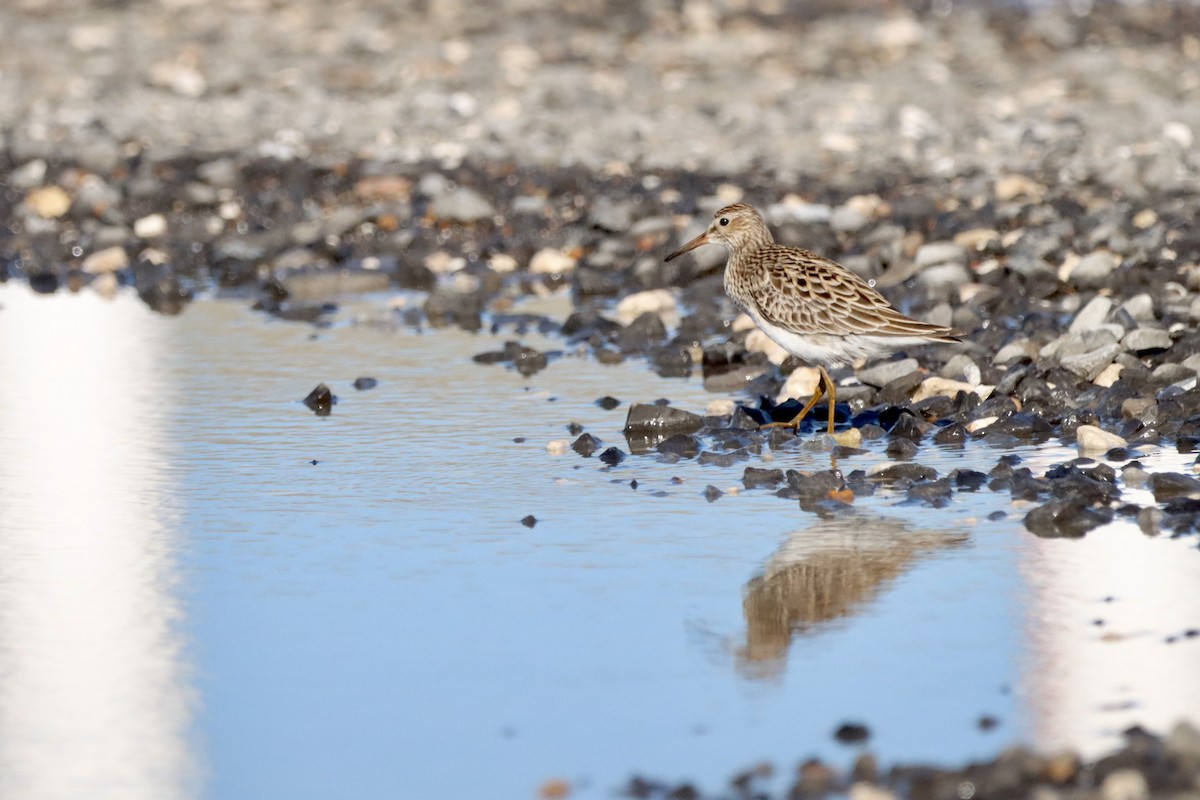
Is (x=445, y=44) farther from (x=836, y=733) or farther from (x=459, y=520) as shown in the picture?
(x=836, y=733)

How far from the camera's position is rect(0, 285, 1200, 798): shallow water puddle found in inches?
196

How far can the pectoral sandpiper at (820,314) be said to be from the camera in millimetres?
8695

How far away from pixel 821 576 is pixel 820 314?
2.55 m

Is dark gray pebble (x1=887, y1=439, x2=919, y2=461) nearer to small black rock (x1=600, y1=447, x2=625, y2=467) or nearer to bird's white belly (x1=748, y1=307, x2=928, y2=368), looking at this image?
bird's white belly (x1=748, y1=307, x2=928, y2=368)

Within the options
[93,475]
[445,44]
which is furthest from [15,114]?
[93,475]

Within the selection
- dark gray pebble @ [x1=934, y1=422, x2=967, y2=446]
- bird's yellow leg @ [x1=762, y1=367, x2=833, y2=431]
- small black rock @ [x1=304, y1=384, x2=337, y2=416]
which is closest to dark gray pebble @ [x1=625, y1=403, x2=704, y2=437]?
bird's yellow leg @ [x1=762, y1=367, x2=833, y2=431]

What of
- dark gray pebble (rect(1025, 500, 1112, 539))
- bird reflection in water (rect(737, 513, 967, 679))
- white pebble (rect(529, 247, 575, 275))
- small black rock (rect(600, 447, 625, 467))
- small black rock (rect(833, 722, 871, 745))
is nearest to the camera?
small black rock (rect(833, 722, 871, 745))

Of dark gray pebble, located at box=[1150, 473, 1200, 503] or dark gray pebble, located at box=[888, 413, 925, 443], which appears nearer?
dark gray pebble, located at box=[1150, 473, 1200, 503]

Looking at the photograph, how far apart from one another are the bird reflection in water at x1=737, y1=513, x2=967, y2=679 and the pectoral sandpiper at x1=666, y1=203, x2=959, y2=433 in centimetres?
169

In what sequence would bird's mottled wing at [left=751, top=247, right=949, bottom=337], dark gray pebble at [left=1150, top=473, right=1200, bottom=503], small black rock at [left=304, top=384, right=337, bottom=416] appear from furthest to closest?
small black rock at [left=304, top=384, right=337, bottom=416], bird's mottled wing at [left=751, top=247, right=949, bottom=337], dark gray pebble at [left=1150, top=473, right=1200, bottom=503]

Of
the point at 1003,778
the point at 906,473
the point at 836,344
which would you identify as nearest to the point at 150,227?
the point at 836,344

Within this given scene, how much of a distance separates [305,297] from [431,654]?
7.59 metres

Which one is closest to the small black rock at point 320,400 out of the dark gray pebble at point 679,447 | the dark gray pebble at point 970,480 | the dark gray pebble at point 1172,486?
the dark gray pebble at point 679,447

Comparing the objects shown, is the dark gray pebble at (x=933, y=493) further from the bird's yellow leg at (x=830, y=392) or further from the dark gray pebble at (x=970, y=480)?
the bird's yellow leg at (x=830, y=392)
